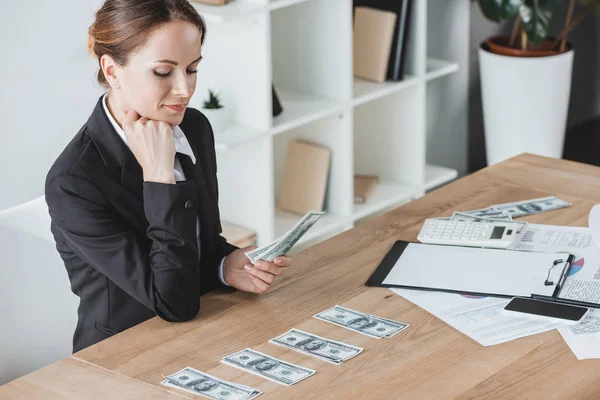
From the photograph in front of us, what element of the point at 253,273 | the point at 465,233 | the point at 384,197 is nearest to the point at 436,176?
the point at 384,197

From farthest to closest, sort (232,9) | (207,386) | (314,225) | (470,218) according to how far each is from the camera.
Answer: (314,225)
(232,9)
(470,218)
(207,386)

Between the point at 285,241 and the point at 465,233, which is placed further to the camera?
the point at 465,233

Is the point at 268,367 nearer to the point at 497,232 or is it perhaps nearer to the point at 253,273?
the point at 253,273

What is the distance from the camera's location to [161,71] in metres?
1.77

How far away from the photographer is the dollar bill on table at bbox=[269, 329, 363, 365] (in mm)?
1613

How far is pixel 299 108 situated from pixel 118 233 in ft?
5.40

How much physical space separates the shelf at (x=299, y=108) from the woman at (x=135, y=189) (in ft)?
4.24

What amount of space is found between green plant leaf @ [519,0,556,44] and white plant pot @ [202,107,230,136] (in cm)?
149

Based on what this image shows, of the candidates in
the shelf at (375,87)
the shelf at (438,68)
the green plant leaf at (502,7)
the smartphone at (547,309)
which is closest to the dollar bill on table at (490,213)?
the smartphone at (547,309)

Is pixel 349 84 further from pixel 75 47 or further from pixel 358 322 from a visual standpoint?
pixel 358 322

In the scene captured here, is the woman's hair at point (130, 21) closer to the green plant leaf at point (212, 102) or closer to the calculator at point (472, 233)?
the calculator at point (472, 233)

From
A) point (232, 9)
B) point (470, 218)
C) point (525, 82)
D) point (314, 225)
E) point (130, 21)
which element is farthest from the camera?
point (525, 82)

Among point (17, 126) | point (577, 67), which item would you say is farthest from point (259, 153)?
point (577, 67)

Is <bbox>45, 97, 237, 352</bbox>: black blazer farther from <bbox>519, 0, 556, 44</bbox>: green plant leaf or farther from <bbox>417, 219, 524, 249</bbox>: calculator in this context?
<bbox>519, 0, 556, 44</bbox>: green plant leaf
